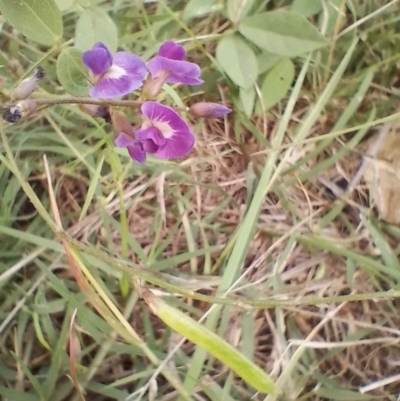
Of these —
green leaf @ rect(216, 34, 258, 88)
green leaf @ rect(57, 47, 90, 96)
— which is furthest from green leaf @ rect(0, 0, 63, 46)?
green leaf @ rect(216, 34, 258, 88)

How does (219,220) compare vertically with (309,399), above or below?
above

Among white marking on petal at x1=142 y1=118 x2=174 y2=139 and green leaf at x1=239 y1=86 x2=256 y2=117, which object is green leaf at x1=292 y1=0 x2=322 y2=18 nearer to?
green leaf at x1=239 y1=86 x2=256 y2=117

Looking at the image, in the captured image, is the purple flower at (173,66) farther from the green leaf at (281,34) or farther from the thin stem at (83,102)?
the green leaf at (281,34)

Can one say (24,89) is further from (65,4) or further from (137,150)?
(65,4)

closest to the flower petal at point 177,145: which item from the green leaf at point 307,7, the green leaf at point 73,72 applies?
the green leaf at point 73,72

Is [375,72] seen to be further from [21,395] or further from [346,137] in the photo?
[21,395]

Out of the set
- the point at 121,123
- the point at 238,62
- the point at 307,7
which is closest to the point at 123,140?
the point at 121,123

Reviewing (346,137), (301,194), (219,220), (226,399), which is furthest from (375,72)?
(226,399)
